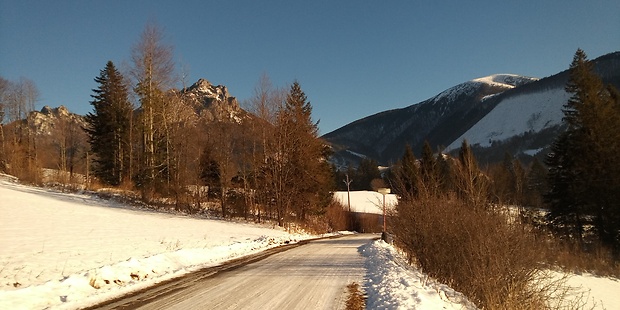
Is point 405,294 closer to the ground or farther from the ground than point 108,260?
closer to the ground

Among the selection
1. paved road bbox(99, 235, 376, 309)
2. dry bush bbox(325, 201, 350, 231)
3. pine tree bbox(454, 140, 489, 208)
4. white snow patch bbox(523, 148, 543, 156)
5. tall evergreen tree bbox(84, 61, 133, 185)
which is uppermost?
white snow patch bbox(523, 148, 543, 156)

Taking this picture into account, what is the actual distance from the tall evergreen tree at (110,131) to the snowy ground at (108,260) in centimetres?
2059

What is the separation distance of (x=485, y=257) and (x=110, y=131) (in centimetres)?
4580

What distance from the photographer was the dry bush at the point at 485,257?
8.56m

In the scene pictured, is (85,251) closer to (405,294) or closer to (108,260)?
(108,260)

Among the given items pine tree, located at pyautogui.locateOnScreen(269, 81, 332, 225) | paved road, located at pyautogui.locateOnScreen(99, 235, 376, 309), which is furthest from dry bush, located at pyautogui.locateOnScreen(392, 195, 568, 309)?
pine tree, located at pyautogui.locateOnScreen(269, 81, 332, 225)

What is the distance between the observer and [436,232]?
1173 centimetres

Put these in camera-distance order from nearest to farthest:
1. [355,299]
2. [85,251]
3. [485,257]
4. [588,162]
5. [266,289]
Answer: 1. [355,299]
2. [266,289]
3. [485,257]
4. [85,251]
5. [588,162]

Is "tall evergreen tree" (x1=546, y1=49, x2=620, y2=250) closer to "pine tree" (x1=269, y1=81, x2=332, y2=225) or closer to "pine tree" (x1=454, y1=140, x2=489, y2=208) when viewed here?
"pine tree" (x1=269, y1=81, x2=332, y2=225)

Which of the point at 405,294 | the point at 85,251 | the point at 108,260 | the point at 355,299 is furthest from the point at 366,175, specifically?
the point at 405,294

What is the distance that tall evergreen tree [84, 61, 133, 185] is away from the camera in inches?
1695

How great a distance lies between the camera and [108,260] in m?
11.0

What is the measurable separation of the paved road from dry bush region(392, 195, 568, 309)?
8.39ft

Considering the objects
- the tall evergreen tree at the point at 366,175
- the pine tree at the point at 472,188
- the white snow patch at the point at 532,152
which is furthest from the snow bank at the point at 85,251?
→ the white snow patch at the point at 532,152
